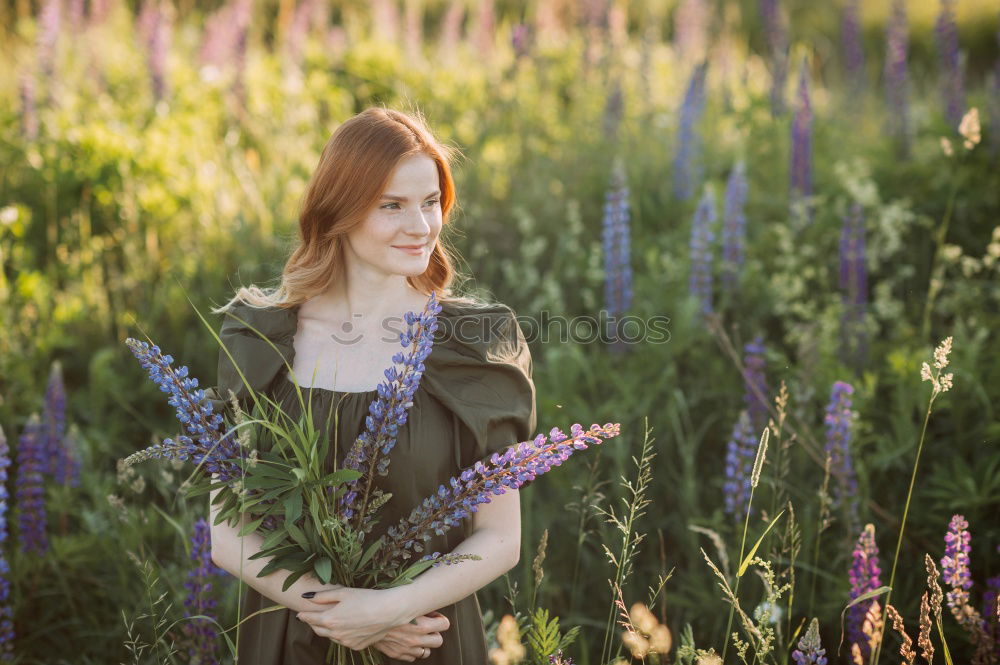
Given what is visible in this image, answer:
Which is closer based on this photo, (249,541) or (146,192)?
(249,541)

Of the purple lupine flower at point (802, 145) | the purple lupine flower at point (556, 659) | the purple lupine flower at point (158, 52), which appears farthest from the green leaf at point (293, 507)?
the purple lupine flower at point (158, 52)

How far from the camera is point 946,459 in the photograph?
11.2 ft

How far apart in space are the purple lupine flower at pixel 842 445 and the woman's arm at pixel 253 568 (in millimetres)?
1651

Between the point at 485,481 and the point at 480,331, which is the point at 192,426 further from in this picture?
the point at 480,331

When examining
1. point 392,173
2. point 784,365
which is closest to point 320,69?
point 784,365

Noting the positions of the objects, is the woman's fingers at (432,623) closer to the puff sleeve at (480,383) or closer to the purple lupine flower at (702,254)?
the puff sleeve at (480,383)

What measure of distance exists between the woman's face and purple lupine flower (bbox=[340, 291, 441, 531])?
1.04 feet

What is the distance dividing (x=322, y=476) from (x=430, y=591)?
14.0 inches

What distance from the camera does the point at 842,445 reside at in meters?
2.87

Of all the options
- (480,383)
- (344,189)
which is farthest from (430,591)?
(344,189)

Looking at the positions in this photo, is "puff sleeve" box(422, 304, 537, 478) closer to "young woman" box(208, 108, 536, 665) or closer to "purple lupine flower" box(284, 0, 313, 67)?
"young woman" box(208, 108, 536, 665)

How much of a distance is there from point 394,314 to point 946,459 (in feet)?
7.57

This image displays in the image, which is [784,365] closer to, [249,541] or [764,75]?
[249,541]

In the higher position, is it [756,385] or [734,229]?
[734,229]
